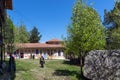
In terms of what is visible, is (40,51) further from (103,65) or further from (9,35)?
(103,65)

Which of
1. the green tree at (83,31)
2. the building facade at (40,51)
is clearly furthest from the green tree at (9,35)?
the building facade at (40,51)

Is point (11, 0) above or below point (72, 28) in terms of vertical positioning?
above

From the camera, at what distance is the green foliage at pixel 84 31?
28516 millimetres

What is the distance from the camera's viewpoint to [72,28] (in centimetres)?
2902

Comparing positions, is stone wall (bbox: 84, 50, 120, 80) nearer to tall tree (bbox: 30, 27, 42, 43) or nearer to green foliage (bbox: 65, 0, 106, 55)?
green foliage (bbox: 65, 0, 106, 55)

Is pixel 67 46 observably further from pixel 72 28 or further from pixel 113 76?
pixel 113 76

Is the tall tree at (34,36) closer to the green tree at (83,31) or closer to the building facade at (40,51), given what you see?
the building facade at (40,51)

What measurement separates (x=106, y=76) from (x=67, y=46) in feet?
29.7

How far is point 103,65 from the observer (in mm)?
21984

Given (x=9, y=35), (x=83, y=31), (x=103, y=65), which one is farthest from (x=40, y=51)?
(x=103, y=65)

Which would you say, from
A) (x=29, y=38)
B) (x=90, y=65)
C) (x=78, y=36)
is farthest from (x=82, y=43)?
(x=29, y=38)

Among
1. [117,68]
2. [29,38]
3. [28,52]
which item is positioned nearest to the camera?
[117,68]

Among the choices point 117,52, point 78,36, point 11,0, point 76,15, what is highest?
point 11,0

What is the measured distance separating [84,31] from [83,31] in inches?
3.9
